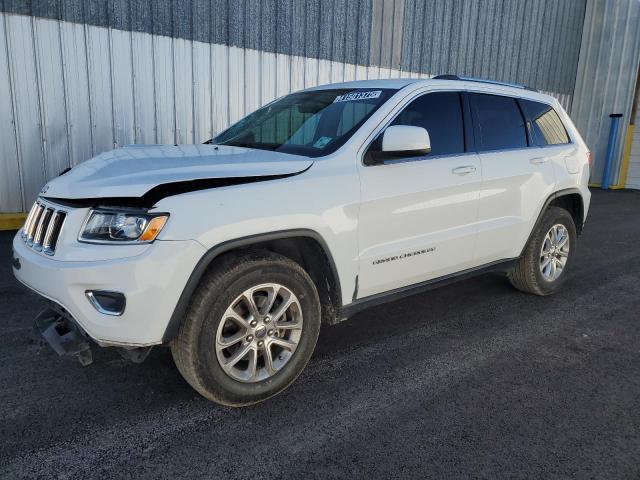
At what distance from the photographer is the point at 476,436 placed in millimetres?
2531

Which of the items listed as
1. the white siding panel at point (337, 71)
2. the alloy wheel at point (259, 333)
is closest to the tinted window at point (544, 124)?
the alloy wheel at point (259, 333)

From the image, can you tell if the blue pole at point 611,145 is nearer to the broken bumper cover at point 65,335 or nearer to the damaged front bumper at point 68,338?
the damaged front bumper at point 68,338

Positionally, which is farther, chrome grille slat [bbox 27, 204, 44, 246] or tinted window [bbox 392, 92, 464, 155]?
tinted window [bbox 392, 92, 464, 155]

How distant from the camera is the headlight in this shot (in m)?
2.37

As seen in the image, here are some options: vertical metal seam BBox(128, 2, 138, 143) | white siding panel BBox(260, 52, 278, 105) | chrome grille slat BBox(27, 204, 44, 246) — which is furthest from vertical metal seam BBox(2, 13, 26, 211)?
chrome grille slat BBox(27, 204, 44, 246)

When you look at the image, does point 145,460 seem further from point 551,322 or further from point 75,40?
point 75,40

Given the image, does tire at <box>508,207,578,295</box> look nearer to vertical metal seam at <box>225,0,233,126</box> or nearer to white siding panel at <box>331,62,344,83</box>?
vertical metal seam at <box>225,0,233,126</box>

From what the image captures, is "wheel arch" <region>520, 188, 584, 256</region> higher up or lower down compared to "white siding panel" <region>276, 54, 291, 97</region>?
lower down

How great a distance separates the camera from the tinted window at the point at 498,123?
3.94 meters

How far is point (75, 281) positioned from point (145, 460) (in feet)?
2.91

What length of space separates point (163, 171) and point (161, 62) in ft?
19.3

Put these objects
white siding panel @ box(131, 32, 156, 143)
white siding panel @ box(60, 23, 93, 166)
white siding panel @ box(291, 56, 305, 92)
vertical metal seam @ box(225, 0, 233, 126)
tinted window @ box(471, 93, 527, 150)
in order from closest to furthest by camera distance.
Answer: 1. tinted window @ box(471, 93, 527, 150)
2. white siding panel @ box(60, 23, 93, 166)
3. white siding panel @ box(131, 32, 156, 143)
4. vertical metal seam @ box(225, 0, 233, 126)
5. white siding panel @ box(291, 56, 305, 92)

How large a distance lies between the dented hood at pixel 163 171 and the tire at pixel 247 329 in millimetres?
446

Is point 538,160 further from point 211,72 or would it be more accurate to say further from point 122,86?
point 122,86
